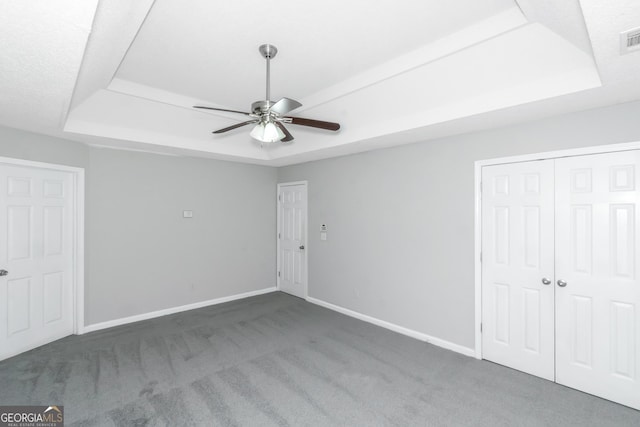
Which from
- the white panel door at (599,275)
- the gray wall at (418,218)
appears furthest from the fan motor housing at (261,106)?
the white panel door at (599,275)

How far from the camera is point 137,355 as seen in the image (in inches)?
125

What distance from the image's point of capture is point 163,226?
4500 mm

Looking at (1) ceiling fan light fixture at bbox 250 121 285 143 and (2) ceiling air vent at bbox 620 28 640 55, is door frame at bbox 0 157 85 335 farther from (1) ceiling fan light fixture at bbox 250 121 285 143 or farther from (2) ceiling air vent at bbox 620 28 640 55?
(2) ceiling air vent at bbox 620 28 640 55

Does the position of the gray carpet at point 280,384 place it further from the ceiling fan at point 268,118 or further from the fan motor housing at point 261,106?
the fan motor housing at point 261,106

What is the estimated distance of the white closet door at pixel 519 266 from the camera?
9.12 feet

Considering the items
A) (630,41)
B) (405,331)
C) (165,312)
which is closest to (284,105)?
(630,41)

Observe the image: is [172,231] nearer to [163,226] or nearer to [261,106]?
[163,226]

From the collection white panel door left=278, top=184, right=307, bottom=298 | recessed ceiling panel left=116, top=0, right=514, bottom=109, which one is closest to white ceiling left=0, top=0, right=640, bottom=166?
recessed ceiling panel left=116, top=0, right=514, bottom=109

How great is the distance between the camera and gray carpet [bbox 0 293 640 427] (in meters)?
2.26

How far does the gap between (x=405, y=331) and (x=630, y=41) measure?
11.0 ft

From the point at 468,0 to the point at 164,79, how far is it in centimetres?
271

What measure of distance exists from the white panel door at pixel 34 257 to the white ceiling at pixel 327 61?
668 millimetres

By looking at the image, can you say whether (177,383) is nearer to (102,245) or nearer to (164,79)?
(102,245)

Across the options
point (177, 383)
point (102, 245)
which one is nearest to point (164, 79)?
point (102, 245)
